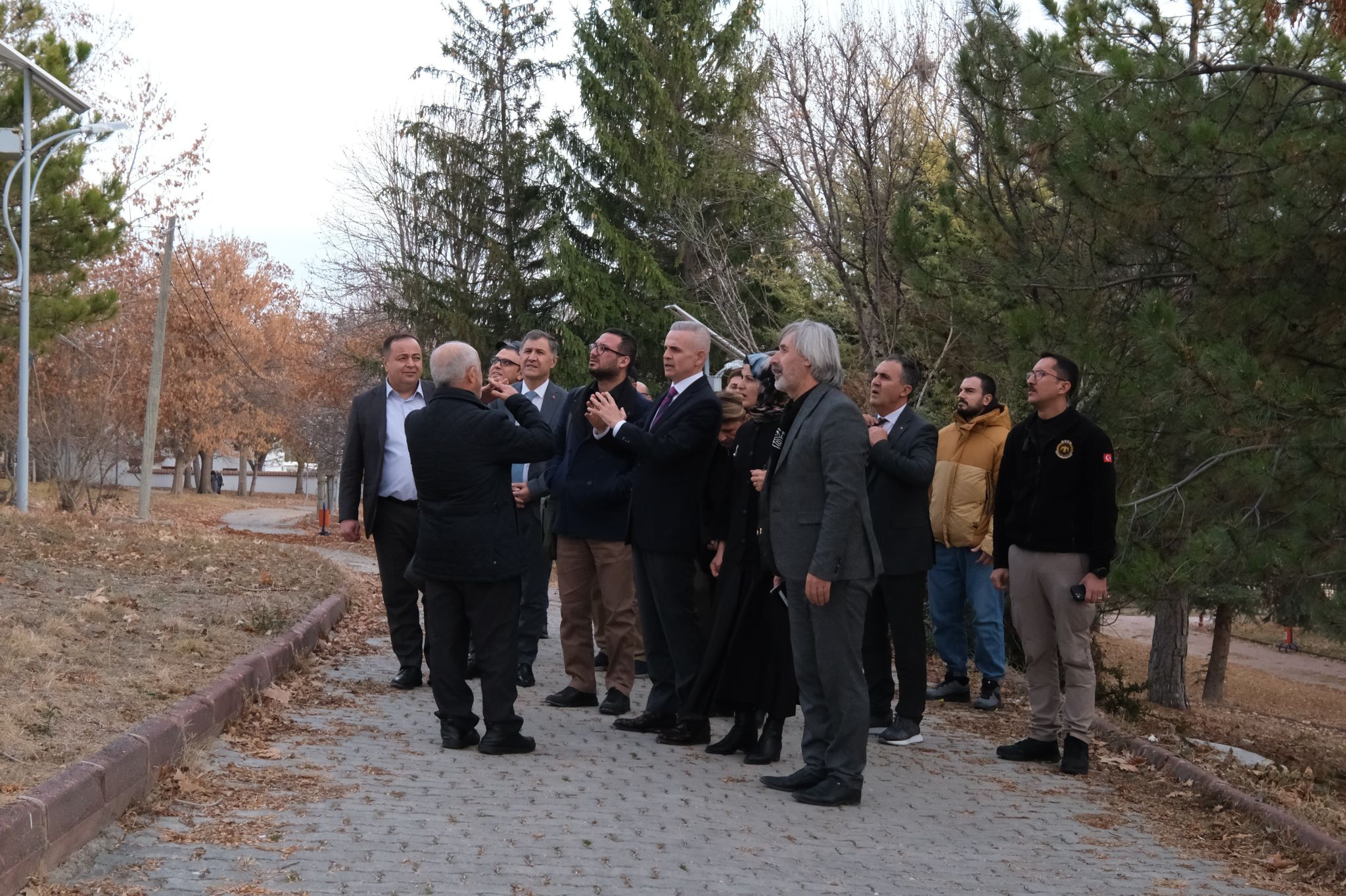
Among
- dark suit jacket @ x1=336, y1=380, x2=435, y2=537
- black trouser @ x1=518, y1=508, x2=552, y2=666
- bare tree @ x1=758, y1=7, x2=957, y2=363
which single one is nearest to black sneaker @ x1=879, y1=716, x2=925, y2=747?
black trouser @ x1=518, y1=508, x2=552, y2=666

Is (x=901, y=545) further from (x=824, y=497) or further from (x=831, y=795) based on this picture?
(x=831, y=795)

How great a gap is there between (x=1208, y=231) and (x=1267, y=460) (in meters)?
1.99

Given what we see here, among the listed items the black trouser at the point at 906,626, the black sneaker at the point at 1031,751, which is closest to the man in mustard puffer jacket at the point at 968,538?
the black trouser at the point at 906,626

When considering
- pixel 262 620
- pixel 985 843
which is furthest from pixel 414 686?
pixel 985 843

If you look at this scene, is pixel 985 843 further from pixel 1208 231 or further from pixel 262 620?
pixel 262 620

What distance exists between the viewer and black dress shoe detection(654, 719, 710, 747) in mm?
7406

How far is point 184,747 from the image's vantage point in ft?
20.2

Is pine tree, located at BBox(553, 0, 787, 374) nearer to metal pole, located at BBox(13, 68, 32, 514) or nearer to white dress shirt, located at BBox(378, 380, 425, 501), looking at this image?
metal pole, located at BBox(13, 68, 32, 514)

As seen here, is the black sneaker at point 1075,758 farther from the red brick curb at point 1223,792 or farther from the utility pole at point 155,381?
the utility pole at point 155,381

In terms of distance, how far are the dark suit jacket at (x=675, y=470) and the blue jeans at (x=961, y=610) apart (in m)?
2.40

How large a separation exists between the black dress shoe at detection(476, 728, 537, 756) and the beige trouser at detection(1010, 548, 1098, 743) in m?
2.75

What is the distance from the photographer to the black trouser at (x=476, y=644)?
694 cm

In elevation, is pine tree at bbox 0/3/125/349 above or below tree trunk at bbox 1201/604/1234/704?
above

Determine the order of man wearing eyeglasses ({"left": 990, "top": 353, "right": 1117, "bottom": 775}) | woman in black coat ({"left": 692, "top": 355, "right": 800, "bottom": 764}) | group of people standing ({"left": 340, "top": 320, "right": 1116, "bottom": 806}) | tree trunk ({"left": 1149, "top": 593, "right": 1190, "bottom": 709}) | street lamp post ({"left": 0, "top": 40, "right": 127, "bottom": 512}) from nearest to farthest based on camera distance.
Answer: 1. group of people standing ({"left": 340, "top": 320, "right": 1116, "bottom": 806})
2. woman in black coat ({"left": 692, "top": 355, "right": 800, "bottom": 764})
3. man wearing eyeglasses ({"left": 990, "top": 353, "right": 1117, "bottom": 775})
4. street lamp post ({"left": 0, "top": 40, "right": 127, "bottom": 512})
5. tree trunk ({"left": 1149, "top": 593, "right": 1190, "bottom": 709})
